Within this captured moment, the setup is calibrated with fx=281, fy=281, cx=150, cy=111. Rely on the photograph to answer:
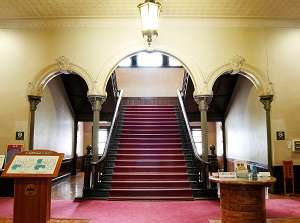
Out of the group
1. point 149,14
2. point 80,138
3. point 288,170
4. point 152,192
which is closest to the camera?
point 149,14

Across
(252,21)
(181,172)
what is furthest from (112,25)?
(181,172)

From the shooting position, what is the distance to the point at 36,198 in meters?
3.90

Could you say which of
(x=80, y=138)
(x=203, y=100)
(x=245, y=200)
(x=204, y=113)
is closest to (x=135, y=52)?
(x=203, y=100)

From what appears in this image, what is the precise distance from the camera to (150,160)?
7.95m

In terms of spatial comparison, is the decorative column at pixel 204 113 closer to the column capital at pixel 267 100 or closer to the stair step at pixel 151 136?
the column capital at pixel 267 100

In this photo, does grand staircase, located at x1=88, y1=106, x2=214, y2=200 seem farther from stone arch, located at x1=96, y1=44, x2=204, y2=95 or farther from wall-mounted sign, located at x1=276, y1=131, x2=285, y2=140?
wall-mounted sign, located at x1=276, y1=131, x2=285, y2=140

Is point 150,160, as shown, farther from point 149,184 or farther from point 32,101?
point 32,101

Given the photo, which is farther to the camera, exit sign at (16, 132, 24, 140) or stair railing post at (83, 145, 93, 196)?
exit sign at (16, 132, 24, 140)

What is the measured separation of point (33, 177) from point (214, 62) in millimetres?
5235

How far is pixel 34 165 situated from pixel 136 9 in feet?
15.0

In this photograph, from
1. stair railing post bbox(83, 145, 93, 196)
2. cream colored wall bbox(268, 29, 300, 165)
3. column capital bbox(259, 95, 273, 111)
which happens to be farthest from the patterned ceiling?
stair railing post bbox(83, 145, 93, 196)

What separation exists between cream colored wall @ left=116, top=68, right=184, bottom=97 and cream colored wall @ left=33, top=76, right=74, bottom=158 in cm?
331

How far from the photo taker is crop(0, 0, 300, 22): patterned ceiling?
21.5 ft

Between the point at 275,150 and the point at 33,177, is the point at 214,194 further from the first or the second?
the point at 33,177
